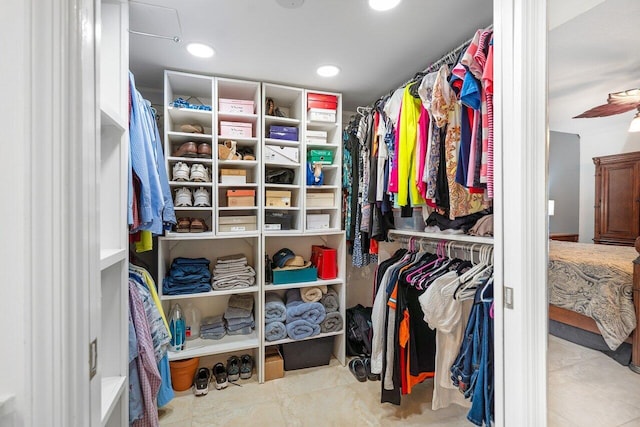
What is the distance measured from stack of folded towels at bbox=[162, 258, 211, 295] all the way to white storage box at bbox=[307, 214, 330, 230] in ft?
2.88

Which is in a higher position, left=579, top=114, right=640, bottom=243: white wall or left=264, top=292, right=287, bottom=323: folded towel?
left=579, top=114, right=640, bottom=243: white wall

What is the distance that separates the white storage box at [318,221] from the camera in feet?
7.77

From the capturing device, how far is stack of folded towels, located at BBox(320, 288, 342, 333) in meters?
2.37

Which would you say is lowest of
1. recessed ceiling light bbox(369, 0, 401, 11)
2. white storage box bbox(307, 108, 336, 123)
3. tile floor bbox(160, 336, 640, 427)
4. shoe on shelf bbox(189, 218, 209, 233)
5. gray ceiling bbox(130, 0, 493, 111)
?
tile floor bbox(160, 336, 640, 427)

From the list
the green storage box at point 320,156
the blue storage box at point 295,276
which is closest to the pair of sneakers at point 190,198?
the blue storage box at point 295,276

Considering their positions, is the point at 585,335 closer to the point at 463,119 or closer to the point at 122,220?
the point at 463,119

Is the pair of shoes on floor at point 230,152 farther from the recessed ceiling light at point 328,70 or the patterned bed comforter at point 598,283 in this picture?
the patterned bed comforter at point 598,283

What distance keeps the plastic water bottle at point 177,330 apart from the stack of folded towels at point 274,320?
0.61m

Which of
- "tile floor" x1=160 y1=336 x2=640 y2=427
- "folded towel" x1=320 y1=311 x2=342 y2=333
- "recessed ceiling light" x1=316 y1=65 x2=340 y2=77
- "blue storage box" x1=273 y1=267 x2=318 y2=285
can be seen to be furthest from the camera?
"folded towel" x1=320 y1=311 x2=342 y2=333

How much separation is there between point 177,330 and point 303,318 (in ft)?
3.10

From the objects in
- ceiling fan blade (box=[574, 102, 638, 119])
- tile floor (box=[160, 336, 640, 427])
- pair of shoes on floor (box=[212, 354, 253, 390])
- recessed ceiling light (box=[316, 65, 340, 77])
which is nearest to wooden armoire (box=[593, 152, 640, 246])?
ceiling fan blade (box=[574, 102, 638, 119])

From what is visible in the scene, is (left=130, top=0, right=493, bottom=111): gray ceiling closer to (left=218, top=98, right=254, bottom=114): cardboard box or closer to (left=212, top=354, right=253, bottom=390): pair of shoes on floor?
(left=218, top=98, right=254, bottom=114): cardboard box

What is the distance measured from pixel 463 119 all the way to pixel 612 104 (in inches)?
23.8

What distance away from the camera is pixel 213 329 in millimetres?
2240
